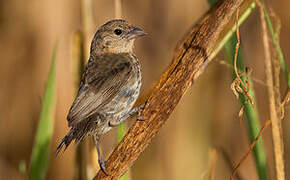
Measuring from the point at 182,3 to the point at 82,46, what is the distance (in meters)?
1.87

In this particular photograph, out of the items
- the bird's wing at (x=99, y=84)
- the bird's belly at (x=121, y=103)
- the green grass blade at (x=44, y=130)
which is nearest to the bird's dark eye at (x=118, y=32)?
the bird's wing at (x=99, y=84)

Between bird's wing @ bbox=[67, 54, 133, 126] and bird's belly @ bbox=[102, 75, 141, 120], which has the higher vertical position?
bird's wing @ bbox=[67, 54, 133, 126]

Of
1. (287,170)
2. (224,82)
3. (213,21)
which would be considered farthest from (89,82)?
(287,170)

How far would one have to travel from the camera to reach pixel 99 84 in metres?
2.94

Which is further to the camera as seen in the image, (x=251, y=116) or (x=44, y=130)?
(x=44, y=130)

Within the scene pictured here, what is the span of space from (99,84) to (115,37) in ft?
1.94

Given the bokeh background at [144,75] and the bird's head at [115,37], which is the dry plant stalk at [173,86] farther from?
the bokeh background at [144,75]

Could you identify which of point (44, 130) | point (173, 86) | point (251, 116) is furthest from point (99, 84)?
point (251, 116)

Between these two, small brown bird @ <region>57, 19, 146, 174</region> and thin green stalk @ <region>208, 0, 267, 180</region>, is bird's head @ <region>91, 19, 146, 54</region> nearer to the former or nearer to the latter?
small brown bird @ <region>57, 19, 146, 174</region>

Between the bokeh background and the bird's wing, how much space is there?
1507 millimetres

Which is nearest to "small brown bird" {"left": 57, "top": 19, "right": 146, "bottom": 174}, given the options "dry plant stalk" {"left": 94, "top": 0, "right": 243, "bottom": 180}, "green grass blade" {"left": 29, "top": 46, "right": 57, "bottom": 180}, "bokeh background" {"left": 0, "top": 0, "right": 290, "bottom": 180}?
"green grass blade" {"left": 29, "top": 46, "right": 57, "bottom": 180}

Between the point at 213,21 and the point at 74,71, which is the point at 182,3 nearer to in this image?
the point at 74,71

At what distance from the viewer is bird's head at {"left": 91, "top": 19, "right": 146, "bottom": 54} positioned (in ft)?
11.1

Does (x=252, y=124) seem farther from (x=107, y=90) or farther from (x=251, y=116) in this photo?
(x=107, y=90)
